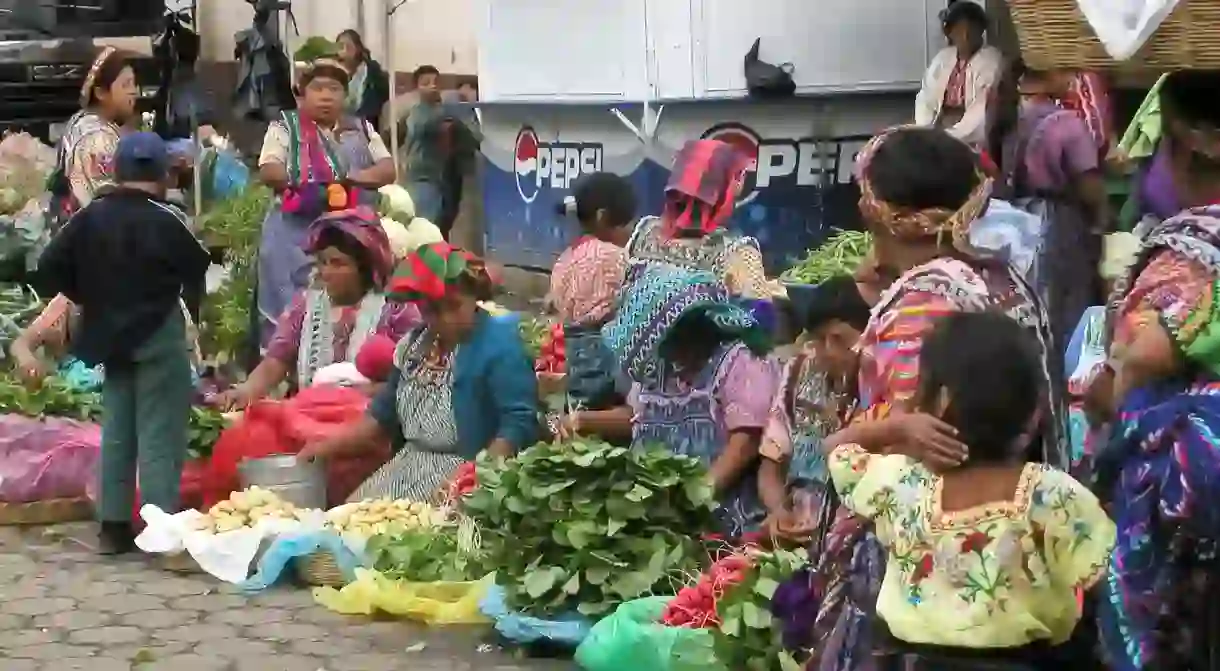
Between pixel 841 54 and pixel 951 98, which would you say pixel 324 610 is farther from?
pixel 841 54

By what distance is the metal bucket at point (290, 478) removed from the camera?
7676 mm

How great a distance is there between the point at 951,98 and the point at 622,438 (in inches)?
176

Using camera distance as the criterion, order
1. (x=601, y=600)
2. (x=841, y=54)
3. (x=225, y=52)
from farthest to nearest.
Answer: (x=225, y=52), (x=841, y=54), (x=601, y=600)

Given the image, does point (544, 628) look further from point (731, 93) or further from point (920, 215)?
point (731, 93)

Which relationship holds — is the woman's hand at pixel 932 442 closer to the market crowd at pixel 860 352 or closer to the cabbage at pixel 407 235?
the market crowd at pixel 860 352

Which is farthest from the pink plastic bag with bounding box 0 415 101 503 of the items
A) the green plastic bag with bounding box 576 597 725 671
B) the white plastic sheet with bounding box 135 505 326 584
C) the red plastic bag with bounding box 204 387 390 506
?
the green plastic bag with bounding box 576 597 725 671

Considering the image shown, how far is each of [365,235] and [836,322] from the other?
2918mm

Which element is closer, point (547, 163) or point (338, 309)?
point (338, 309)

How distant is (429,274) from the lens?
6957 mm

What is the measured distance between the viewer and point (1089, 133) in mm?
8820

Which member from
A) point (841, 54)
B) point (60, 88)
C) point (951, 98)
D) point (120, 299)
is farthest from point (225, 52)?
point (120, 299)

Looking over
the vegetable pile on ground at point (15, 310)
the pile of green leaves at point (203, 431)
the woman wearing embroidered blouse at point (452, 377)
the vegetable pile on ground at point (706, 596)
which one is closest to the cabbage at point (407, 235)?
the pile of green leaves at point (203, 431)

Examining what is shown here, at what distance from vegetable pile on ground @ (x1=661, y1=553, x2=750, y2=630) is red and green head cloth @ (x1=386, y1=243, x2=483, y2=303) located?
1696 mm

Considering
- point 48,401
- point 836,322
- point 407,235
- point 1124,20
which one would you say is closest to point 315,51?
point 407,235
